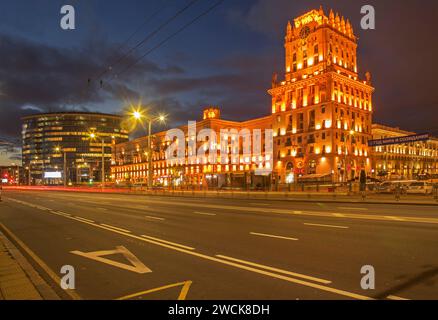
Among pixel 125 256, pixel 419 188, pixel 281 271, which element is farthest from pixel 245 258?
pixel 419 188

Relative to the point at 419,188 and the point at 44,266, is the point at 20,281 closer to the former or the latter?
the point at 44,266

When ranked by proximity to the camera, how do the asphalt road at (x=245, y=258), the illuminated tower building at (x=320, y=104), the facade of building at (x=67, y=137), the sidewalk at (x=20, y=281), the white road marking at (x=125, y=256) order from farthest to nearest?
the facade of building at (x=67, y=137) < the illuminated tower building at (x=320, y=104) < the white road marking at (x=125, y=256) < the asphalt road at (x=245, y=258) < the sidewalk at (x=20, y=281)

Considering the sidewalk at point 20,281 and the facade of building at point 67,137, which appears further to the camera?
the facade of building at point 67,137

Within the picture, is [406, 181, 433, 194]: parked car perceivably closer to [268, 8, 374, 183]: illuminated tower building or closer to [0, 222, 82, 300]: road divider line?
[0, 222, 82, 300]: road divider line

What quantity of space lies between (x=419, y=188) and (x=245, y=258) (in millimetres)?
31399

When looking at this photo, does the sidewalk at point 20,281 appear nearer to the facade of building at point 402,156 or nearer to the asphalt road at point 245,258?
the asphalt road at point 245,258

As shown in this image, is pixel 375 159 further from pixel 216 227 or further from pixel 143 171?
pixel 216 227

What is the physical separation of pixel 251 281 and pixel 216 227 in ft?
24.6

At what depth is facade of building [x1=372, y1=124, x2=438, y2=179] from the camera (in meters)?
111

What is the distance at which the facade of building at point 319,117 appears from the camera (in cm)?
9500

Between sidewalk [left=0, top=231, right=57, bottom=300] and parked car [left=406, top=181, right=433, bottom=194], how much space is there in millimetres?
33896

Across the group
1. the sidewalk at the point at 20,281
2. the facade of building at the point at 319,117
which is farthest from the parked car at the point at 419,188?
the facade of building at the point at 319,117

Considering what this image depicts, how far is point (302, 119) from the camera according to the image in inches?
3981
